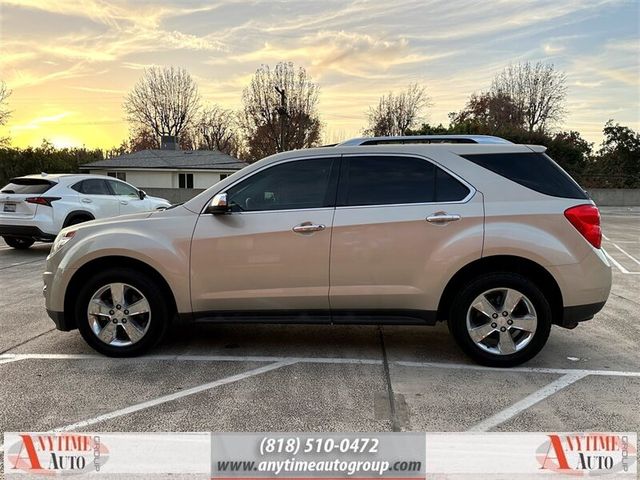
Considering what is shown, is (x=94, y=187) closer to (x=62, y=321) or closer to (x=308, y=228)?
(x=62, y=321)

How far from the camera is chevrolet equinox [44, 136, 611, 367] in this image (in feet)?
12.6

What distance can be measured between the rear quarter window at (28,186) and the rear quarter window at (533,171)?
9192 mm

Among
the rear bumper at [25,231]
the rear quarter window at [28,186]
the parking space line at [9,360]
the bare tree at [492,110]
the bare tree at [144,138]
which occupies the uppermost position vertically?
the bare tree at [492,110]

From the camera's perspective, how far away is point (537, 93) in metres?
41.2

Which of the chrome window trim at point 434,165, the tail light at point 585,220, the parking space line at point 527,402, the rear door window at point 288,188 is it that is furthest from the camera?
the rear door window at point 288,188

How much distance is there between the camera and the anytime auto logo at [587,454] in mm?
2664

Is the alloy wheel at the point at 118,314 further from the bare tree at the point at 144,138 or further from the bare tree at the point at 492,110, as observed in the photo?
the bare tree at the point at 144,138

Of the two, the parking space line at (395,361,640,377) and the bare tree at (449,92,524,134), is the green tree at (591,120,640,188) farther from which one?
the parking space line at (395,361,640,377)

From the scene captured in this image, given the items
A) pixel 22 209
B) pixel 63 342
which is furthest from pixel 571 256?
pixel 22 209

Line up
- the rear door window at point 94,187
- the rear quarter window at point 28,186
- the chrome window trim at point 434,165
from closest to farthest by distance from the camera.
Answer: the chrome window trim at point 434,165
the rear quarter window at point 28,186
the rear door window at point 94,187

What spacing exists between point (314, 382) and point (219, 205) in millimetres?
1669

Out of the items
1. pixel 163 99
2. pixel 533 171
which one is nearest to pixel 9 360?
pixel 533 171

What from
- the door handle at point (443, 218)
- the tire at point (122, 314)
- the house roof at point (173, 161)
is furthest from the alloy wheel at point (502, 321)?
the house roof at point (173, 161)

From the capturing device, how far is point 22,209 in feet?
31.6
